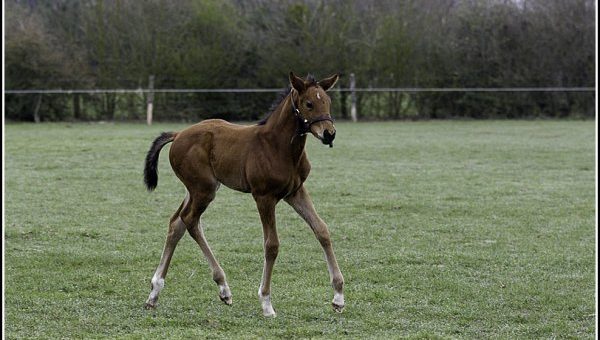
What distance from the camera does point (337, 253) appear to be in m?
8.32

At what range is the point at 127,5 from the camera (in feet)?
106

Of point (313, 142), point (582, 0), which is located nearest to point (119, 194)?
point (313, 142)

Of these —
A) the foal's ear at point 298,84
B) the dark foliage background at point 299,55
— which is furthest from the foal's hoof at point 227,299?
the dark foliage background at point 299,55

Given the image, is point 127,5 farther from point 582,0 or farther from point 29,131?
point 582,0

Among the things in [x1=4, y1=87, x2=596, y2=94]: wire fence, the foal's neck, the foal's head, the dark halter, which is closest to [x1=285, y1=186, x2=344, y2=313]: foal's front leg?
the foal's neck

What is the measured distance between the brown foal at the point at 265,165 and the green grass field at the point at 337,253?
0.36m

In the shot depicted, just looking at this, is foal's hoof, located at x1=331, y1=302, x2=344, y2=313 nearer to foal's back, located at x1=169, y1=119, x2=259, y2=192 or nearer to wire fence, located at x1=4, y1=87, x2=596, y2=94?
foal's back, located at x1=169, y1=119, x2=259, y2=192

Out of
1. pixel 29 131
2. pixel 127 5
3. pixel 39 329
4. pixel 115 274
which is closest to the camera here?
pixel 39 329

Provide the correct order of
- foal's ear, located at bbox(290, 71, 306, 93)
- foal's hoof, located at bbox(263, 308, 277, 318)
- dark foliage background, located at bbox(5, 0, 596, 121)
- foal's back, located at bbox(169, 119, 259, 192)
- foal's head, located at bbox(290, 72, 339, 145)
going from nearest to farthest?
1. foal's head, located at bbox(290, 72, 339, 145)
2. foal's ear, located at bbox(290, 71, 306, 93)
3. foal's hoof, located at bbox(263, 308, 277, 318)
4. foal's back, located at bbox(169, 119, 259, 192)
5. dark foliage background, located at bbox(5, 0, 596, 121)

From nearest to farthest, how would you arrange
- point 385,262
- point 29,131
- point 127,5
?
point 385,262, point 29,131, point 127,5

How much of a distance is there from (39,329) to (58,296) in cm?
89

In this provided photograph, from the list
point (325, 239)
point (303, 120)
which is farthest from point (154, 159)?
point (325, 239)

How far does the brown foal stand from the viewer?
5781 millimetres

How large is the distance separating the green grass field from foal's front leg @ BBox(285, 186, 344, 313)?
122 millimetres
